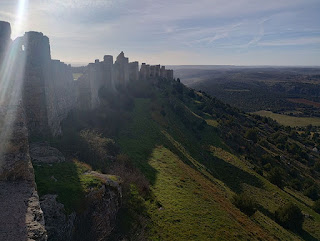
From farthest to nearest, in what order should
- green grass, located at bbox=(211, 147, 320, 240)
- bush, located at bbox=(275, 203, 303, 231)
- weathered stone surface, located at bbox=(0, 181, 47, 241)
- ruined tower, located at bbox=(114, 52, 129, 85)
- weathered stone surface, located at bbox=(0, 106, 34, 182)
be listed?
1. ruined tower, located at bbox=(114, 52, 129, 85)
2. bush, located at bbox=(275, 203, 303, 231)
3. green grass, located at bbox=(211, 147, 320, 240)
4. weathered stone surface, located at bbox=(0, 106, 34, 182)
5. weathered stone surface, located at bbox=(0, 181, 47, 241)

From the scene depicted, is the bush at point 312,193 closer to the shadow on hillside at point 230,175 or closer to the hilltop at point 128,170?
the hilltop at point 128,170

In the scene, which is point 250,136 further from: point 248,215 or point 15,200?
point 15,200

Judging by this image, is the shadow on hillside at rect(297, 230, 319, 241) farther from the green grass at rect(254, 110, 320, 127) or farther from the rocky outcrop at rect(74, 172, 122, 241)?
the green grass at rect(254, 110, 320, 127)

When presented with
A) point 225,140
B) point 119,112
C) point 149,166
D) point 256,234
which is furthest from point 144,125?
point 256,234

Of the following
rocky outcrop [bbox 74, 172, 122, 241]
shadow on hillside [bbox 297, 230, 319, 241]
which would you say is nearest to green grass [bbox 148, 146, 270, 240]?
rocky outcrop [bbox 74, 172, 122, 241]

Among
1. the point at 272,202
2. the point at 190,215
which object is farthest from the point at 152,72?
the point at 190,215

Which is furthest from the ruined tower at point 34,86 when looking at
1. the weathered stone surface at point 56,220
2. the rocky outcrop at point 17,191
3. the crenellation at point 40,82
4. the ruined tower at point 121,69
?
the ruined tower at point 121,69
